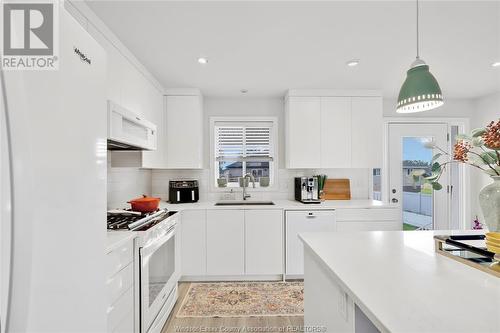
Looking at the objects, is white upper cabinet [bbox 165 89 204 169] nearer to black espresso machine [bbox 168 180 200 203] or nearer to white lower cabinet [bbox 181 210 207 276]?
black espresso machine [bbox 168 180 200 203]

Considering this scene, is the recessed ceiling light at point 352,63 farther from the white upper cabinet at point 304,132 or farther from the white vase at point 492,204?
the white vase at point 492,204

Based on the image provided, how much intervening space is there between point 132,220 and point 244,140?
2.14 meters

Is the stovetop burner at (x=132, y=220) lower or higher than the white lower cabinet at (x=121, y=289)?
higher

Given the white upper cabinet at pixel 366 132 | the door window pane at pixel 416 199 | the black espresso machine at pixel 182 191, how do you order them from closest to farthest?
1. the black espresso machine at pixel 182 191
2. the white upper cabinet at pixel 366 132
3. the door window pane at pixel 416 199

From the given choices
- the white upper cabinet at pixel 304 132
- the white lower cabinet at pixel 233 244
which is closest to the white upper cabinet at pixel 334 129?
the white upper cabinet at pixel 304 132

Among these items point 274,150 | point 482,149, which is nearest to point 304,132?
point 274,150

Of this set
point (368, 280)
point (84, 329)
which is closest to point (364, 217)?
point (368, 280)

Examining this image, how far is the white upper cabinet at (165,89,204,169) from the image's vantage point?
3.25 m

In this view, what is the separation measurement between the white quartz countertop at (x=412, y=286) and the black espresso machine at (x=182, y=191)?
7.04 feet

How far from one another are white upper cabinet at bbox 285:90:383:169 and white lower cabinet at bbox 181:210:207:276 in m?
1.36

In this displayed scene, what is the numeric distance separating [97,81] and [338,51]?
2007mm

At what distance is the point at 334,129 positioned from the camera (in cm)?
333

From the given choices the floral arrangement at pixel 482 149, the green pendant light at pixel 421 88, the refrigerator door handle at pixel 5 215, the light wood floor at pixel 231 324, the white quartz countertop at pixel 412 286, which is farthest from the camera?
the light wood floor at pixel 231 324

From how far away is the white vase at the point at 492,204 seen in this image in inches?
44.4
